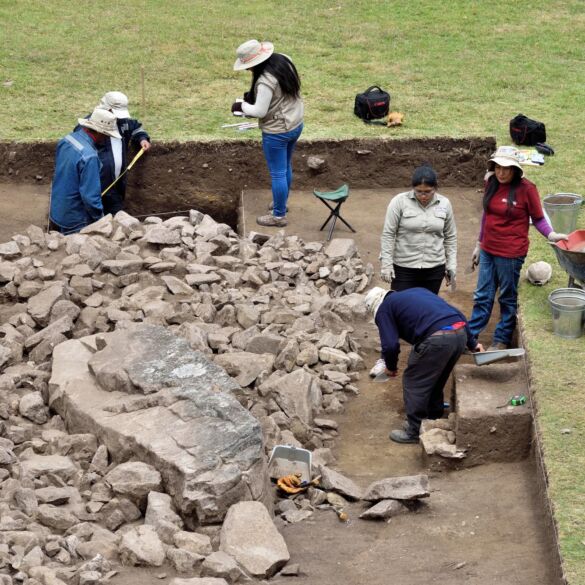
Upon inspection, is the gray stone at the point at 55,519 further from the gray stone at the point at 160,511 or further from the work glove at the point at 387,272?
the work glove at the point at 387,272

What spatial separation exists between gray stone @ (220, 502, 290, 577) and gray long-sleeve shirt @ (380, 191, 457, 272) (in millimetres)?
2980

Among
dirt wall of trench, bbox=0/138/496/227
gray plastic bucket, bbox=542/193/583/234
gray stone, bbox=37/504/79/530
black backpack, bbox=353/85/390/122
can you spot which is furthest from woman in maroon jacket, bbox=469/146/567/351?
black backpack, bbox=353/85/390/122

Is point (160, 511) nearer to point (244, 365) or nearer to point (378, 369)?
point (244, 365)

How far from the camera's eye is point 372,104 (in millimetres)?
14789

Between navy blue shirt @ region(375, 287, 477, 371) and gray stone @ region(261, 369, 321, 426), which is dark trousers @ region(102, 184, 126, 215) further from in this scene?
navy blue shirt @ region(375, 287, 477, 371)

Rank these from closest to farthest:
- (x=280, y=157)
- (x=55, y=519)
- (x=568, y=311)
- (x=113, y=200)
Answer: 1. (x=55, y=519)
2. (x=568, y=311)
3. (x=280, y=157)
4. (x=113, y=200)

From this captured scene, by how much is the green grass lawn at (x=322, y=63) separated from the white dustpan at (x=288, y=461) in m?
4.81

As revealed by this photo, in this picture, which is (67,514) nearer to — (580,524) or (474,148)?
(580,524)

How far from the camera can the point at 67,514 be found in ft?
23.6

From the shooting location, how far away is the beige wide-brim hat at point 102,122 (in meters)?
11.9

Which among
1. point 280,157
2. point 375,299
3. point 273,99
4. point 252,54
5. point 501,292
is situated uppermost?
point 252,54

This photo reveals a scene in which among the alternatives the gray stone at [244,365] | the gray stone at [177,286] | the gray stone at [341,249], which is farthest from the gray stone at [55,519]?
the gray stone at [341,249]

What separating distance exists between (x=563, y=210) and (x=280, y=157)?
9.62ft

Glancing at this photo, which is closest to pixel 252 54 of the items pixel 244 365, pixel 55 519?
pixel 244 365
